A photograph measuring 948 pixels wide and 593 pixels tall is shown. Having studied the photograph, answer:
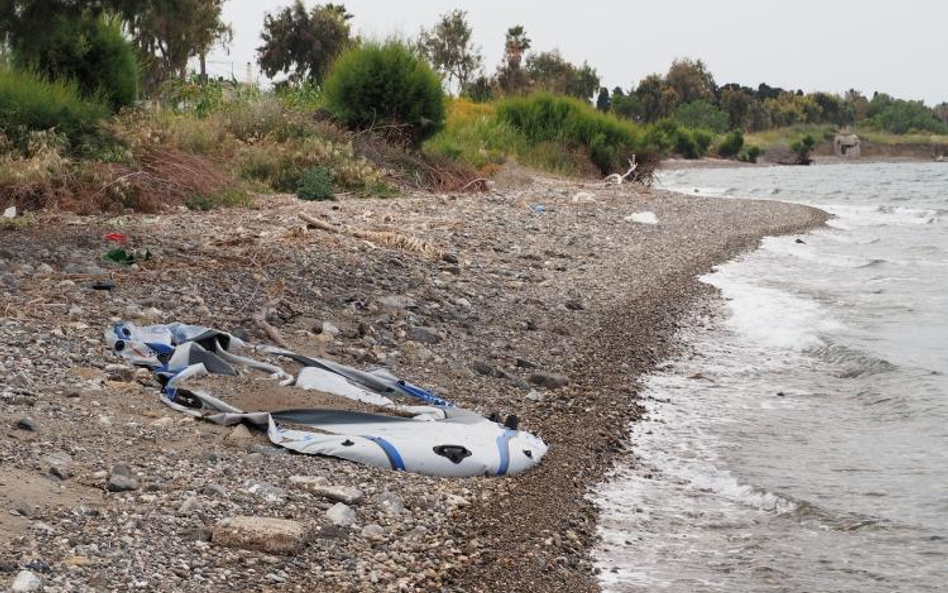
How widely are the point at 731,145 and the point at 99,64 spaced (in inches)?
3089

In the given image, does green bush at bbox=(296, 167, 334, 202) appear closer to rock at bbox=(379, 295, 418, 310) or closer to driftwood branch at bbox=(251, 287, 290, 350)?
rock at bbox=(379, 295, 418, 310)

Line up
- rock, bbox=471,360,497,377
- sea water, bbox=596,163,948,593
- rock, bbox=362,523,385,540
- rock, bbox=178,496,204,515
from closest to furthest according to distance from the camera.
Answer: rock, bbox=178,496,204,515 → rock, bbox=362,523,385,540 → sea water, bbox=596,163,948,593 → rock, bbox=471,360,497,377

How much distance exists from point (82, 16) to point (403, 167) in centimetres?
961

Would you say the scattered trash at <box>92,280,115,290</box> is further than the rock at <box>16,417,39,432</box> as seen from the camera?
Yes

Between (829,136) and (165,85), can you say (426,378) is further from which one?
(829,136)

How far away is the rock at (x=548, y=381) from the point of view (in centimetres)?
724

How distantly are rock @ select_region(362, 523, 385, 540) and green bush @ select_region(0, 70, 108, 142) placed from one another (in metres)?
9.26

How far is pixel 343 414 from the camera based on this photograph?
5461 millimetres

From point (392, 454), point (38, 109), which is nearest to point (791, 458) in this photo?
point (392, 454)

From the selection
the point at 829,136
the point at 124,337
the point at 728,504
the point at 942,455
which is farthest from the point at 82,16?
the point at 829,136

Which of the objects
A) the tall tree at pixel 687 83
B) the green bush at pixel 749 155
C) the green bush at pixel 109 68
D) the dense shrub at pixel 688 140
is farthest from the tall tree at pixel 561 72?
the green bush at pixel 109 68

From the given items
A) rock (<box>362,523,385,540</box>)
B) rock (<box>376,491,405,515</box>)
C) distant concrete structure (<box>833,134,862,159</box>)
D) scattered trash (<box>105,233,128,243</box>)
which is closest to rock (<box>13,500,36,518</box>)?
rock (<box>362,523,385,540</box>)

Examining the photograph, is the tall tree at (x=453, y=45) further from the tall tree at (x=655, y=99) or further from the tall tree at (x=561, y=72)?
the tall tree at (x=655, y=99)

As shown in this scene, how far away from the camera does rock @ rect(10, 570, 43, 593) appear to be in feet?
10.4
